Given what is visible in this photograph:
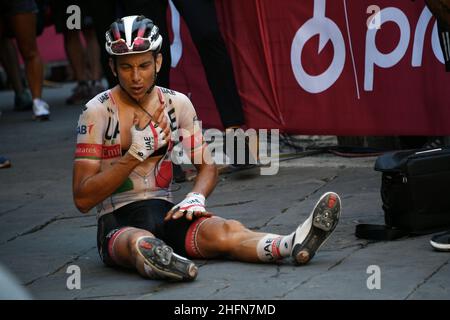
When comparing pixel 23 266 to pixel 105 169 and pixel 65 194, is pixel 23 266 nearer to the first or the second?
pixel 105 169

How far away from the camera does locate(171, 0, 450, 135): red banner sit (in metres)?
7.52

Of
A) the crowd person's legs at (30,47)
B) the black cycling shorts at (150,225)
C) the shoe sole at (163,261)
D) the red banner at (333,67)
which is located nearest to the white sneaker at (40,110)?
the crowd person's legs at (30,47)

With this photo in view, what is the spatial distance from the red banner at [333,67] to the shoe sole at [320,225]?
2.45 meters

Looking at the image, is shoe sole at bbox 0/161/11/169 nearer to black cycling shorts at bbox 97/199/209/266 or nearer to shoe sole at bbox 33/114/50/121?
shoe sole at bbox 33/114/50/121

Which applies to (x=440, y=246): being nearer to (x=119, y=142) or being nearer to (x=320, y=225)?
(x=320, y=225)

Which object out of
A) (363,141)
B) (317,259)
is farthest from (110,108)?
(363,141)

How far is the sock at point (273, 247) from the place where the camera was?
17.4 ft

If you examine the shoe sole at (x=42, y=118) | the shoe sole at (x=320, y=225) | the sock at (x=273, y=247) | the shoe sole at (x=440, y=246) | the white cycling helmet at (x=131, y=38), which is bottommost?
the shoe sole at (x=42, y=118)

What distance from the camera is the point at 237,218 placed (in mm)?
6672

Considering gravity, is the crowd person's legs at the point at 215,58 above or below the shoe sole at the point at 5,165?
above

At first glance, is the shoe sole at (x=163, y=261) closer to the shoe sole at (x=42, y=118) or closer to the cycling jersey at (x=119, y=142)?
the cycling jersey at (x=119, y=142)

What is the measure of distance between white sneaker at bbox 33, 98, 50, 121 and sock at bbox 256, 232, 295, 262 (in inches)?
246

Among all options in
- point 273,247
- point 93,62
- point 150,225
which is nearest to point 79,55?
point 93,62
